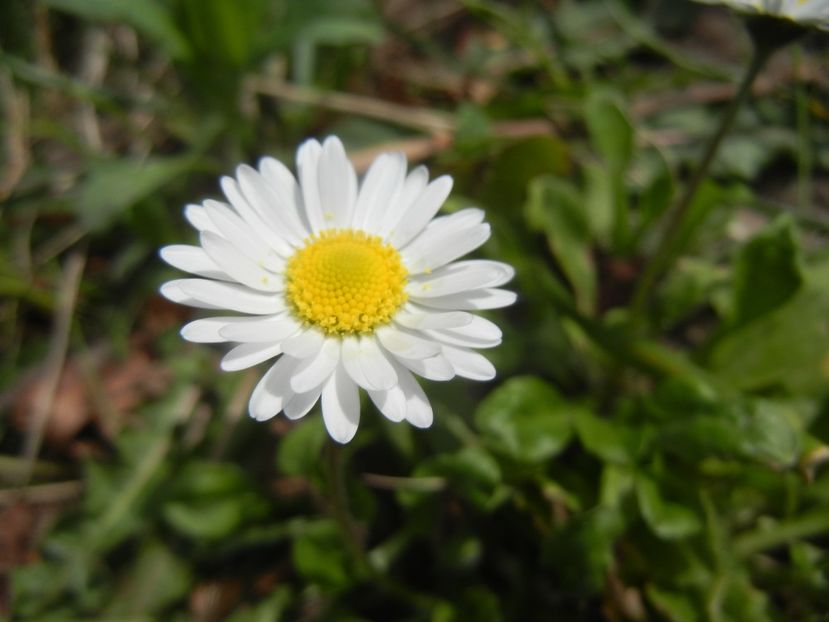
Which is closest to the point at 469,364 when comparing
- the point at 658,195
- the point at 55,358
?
the point at 658,195

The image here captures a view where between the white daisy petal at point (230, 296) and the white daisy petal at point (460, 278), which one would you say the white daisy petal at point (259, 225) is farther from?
the white daisy petal at point (460, 278)

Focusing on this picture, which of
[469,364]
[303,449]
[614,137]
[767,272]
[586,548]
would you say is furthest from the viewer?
[614,137]

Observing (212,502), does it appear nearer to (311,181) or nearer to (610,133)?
(311,181)

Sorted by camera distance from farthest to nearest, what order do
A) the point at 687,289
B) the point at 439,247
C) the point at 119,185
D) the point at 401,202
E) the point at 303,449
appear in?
the point at 119,185 → the point at 687,289 → the point at 303,449 → the point at 401,202 → the point at 439,247

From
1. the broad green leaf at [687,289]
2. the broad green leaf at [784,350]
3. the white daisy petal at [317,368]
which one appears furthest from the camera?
the broad green leaf at [687,289]

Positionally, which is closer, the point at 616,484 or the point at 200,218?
Result: the point at 200,218

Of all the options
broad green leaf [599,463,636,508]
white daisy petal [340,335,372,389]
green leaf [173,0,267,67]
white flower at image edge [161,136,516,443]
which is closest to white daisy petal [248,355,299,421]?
white flower at image edge [161,136,516,443]

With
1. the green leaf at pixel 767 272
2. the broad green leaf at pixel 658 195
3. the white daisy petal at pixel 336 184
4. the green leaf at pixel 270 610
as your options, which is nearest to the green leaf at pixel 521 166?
the broad green leaf at pixel 658 195

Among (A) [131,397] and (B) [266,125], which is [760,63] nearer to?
(B) [266,125]
